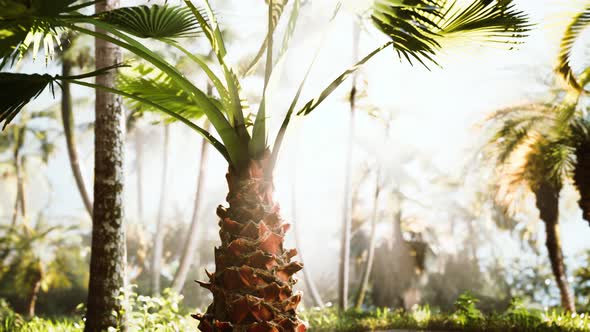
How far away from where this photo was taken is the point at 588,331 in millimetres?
7695

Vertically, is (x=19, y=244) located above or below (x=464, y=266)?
above

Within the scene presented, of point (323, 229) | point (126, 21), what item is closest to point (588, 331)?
point (126, 21)

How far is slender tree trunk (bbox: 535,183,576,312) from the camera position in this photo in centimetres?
1345

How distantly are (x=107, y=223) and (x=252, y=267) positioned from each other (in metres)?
3.38

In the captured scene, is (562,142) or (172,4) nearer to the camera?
(172,4)

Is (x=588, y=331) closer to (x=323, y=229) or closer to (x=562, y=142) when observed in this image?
(x=562, y=142)

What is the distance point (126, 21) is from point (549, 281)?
3165cm

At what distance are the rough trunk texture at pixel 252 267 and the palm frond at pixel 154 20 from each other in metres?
1.87

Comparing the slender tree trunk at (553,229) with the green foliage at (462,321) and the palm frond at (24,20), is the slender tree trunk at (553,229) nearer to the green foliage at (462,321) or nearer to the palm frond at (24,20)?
the green foliage at (462,321)

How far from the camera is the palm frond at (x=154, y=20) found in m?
4.25

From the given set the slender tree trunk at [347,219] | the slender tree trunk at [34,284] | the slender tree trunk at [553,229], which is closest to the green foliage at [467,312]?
the slender tree trunk at [347,219]

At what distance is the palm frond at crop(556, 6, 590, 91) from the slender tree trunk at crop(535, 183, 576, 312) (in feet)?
18.4

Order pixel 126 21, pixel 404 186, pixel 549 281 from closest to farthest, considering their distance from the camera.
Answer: pixel 126 21
pixel 404 186
pixel 549 281

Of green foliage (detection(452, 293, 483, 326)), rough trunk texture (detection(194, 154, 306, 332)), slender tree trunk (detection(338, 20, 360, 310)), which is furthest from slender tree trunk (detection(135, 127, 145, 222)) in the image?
rough trunk texture (detection(194, 154, 306, 332))
